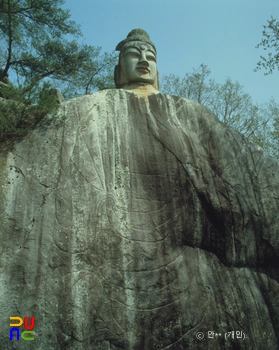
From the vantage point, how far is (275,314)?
18.9 ft

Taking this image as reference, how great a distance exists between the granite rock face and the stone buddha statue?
13mm

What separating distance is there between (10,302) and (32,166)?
5.23ft

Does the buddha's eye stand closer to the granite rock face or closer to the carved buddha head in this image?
the carved buddha head

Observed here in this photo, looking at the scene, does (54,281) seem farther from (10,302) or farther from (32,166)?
(32,166)

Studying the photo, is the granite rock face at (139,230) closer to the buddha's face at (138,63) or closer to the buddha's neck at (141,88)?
the buddha's neck at (141,88)

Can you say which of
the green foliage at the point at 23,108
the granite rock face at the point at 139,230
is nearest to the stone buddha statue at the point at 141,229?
the granite rock face at the point at 139,230

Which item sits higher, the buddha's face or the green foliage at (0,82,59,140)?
the buddha's face

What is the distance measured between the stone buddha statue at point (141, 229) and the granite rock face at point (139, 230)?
1 cm
